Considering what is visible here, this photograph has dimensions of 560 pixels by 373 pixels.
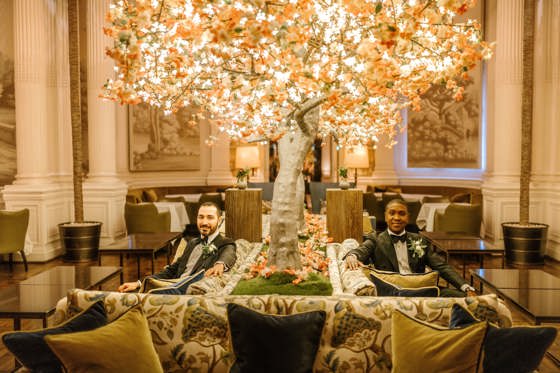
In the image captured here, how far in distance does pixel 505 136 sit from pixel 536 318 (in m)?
5.97

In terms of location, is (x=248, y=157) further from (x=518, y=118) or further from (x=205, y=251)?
(x=205, y=251)

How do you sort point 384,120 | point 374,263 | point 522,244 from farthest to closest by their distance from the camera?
point 522,244, point 384,120, point 374,263

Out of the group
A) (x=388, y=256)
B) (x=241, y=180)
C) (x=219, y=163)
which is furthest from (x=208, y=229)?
(x=219, y=163)

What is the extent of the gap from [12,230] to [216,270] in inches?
171

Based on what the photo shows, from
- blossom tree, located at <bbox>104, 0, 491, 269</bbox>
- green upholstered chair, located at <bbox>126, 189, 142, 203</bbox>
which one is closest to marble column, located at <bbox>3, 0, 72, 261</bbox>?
green upholstered chair, located at <bbox>126, 189, 142, 203</bbox>

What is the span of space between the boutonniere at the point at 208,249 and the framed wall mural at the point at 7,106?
18.4 ft

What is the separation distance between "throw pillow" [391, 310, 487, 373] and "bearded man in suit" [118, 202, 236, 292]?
1757 mm

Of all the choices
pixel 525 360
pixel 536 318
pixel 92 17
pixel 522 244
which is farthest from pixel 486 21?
pixel 525 360

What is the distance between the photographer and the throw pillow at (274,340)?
2.26 meters

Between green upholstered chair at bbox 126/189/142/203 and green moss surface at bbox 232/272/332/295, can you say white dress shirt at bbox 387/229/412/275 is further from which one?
green upholstered chair at bbox 126/189/142/203

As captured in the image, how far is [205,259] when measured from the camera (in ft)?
12.6

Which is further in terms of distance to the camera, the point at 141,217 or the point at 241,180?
the point at 141,217

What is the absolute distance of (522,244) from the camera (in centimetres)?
700

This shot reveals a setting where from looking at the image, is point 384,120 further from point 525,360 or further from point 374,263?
point 525,360
